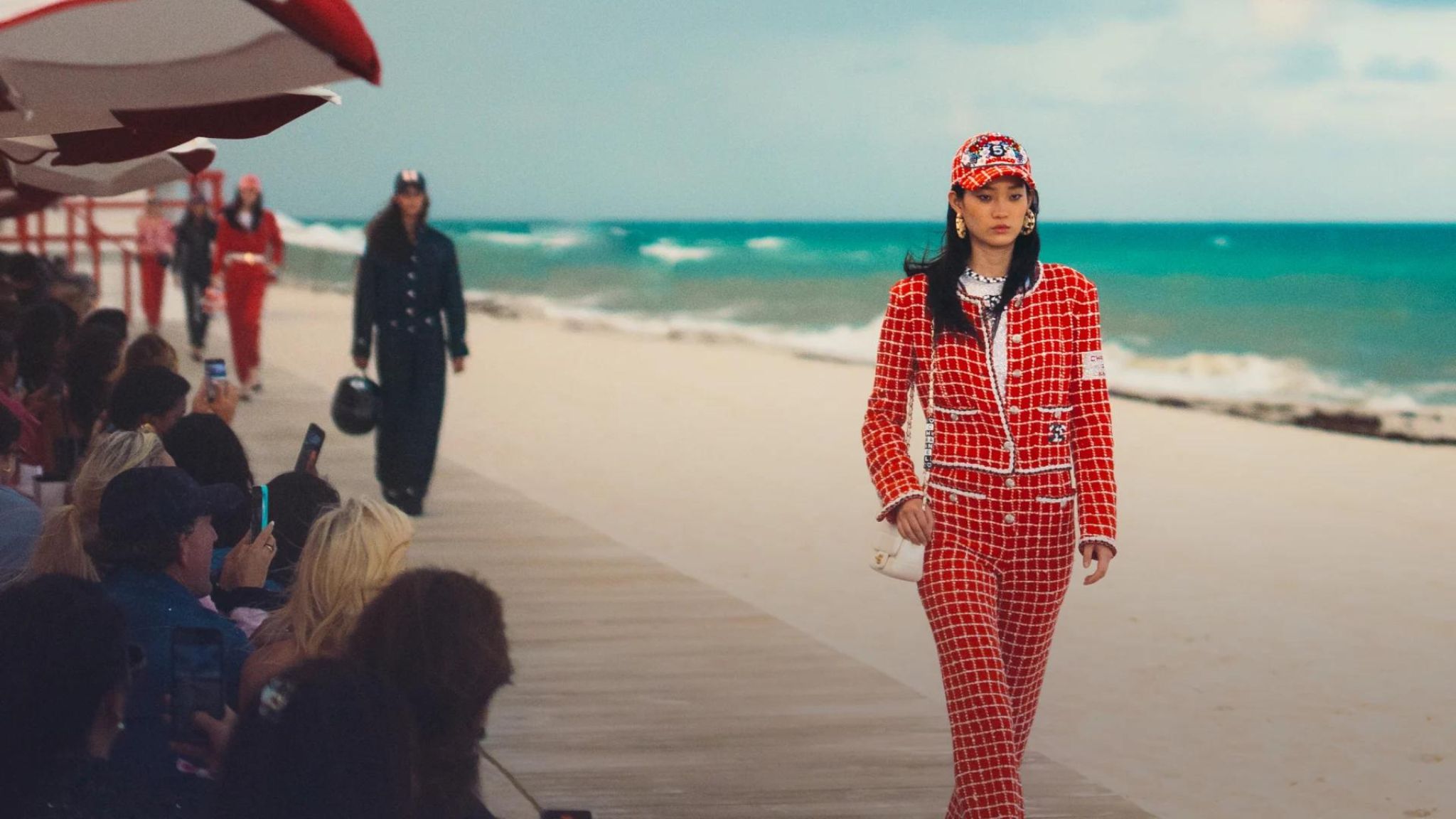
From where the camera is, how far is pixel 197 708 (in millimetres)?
3105

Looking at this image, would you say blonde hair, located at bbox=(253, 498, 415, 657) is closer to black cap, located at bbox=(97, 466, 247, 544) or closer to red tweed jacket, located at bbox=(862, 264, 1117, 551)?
black cap, located at bbox=(97, 466, 247, 544)

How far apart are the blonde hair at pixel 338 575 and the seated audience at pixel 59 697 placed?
0.81 m

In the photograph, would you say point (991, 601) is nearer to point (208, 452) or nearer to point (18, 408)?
point (208, 452)

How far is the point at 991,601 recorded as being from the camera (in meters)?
4.00

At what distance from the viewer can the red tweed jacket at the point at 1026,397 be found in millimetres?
4000

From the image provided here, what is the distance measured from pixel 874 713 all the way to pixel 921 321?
2.38 metres

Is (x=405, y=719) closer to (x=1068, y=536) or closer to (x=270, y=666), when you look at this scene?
(x=270, y=666)

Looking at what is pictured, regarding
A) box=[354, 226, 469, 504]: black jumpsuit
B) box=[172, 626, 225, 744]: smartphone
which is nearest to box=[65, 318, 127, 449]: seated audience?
box=[354, 226, 469, 504]: black jumpsuit

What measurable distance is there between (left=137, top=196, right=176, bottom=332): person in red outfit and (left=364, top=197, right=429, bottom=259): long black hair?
13.2m

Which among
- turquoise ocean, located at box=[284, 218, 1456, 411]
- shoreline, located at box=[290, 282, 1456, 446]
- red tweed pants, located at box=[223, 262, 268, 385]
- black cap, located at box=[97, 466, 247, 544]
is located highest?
black cap, located at box=[97, 466, 247, 544]

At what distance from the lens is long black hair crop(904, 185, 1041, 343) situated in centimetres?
404

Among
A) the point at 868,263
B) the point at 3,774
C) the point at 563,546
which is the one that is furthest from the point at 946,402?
the point at 868,263

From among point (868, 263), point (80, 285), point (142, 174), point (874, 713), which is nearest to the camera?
point (874, 713)

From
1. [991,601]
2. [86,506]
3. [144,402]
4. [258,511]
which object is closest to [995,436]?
[991,601]
